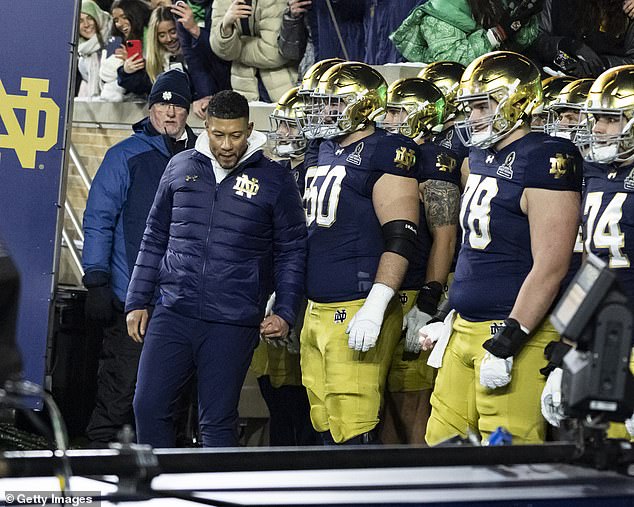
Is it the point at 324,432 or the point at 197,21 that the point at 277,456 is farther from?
the point at 197,21

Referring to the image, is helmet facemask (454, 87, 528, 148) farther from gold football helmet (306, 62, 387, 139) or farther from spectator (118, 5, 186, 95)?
spectator (118, 5, 186, 95)

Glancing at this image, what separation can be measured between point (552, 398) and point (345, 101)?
189 cm

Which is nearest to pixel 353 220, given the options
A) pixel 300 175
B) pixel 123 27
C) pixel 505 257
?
pixel 300 175

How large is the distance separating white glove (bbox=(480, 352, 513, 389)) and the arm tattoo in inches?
52.2

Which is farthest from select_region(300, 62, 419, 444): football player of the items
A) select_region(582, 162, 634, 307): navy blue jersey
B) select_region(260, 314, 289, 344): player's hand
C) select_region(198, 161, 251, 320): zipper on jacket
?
select_region(582, 162, 634, 307): navy blue jersey

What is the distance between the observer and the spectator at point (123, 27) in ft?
30.4

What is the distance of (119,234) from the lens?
7.22 m

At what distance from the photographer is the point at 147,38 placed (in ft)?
29.9

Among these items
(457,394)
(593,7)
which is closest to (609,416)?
(457,394)

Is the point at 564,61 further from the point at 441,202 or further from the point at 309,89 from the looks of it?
the point at 309,89

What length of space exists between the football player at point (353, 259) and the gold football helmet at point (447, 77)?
0.92 meters

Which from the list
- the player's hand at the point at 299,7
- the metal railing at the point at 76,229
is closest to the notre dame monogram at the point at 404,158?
the player's hand at the point at 299,7

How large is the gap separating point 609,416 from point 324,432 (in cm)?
319

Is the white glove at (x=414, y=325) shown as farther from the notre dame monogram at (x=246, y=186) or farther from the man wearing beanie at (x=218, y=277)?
the notre dame monogram at (x=246, y=186)
